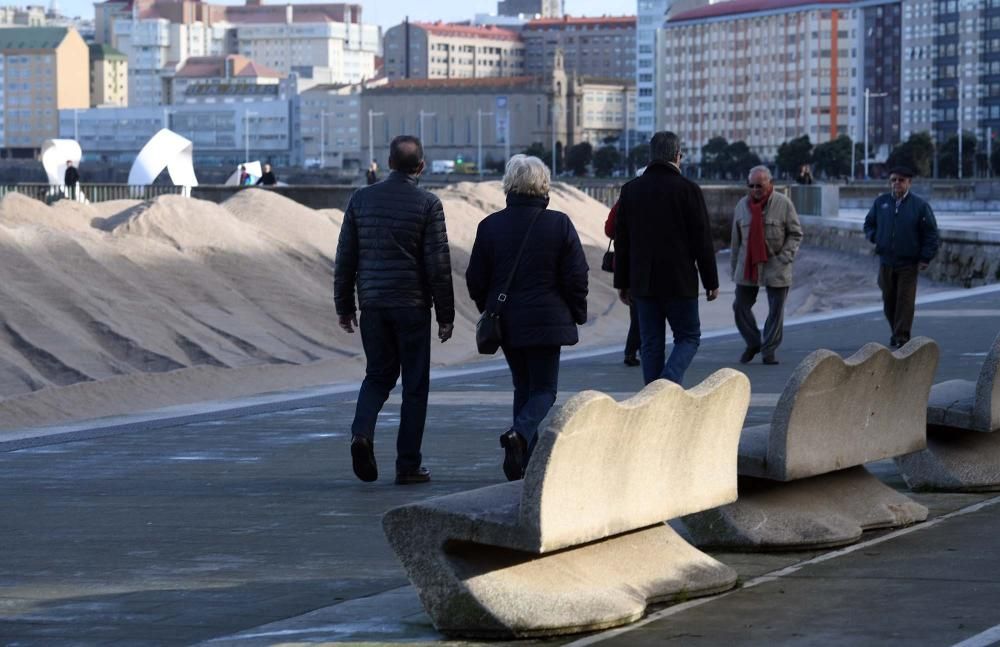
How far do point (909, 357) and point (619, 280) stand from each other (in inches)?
110

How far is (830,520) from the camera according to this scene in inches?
297

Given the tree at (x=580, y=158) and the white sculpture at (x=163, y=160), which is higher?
the tree at (x=580, y=158)

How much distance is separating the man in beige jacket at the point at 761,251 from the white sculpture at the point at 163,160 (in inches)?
2429

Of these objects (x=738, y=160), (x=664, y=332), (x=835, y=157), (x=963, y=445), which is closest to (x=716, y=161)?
(x=738, y=160)

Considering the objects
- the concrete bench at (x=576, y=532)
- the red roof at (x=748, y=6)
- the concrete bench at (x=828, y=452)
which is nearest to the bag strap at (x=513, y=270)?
Result: the concrete bench at (x=828, y=452)

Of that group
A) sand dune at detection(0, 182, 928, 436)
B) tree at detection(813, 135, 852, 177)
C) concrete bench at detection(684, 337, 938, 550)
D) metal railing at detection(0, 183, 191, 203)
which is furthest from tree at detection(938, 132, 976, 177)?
concrete bench at detection(684, 337, 938, 550)

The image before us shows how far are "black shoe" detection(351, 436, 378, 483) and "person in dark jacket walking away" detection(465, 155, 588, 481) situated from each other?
0.66 m

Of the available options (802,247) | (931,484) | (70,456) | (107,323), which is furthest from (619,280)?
(802,247)

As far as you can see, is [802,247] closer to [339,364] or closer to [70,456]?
[339,364]

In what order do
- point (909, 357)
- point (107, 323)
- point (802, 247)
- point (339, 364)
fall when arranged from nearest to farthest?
point (909, 357)
point (339, 364)
point (107, 323)
point (802, 247)

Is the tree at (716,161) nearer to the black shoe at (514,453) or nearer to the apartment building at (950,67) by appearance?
the apartment building at (950,67)

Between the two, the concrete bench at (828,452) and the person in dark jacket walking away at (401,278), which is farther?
the person in dark jacket walking away at (401,278)

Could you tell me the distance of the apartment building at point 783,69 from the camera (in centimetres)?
17138

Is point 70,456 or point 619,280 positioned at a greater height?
point 619,280
